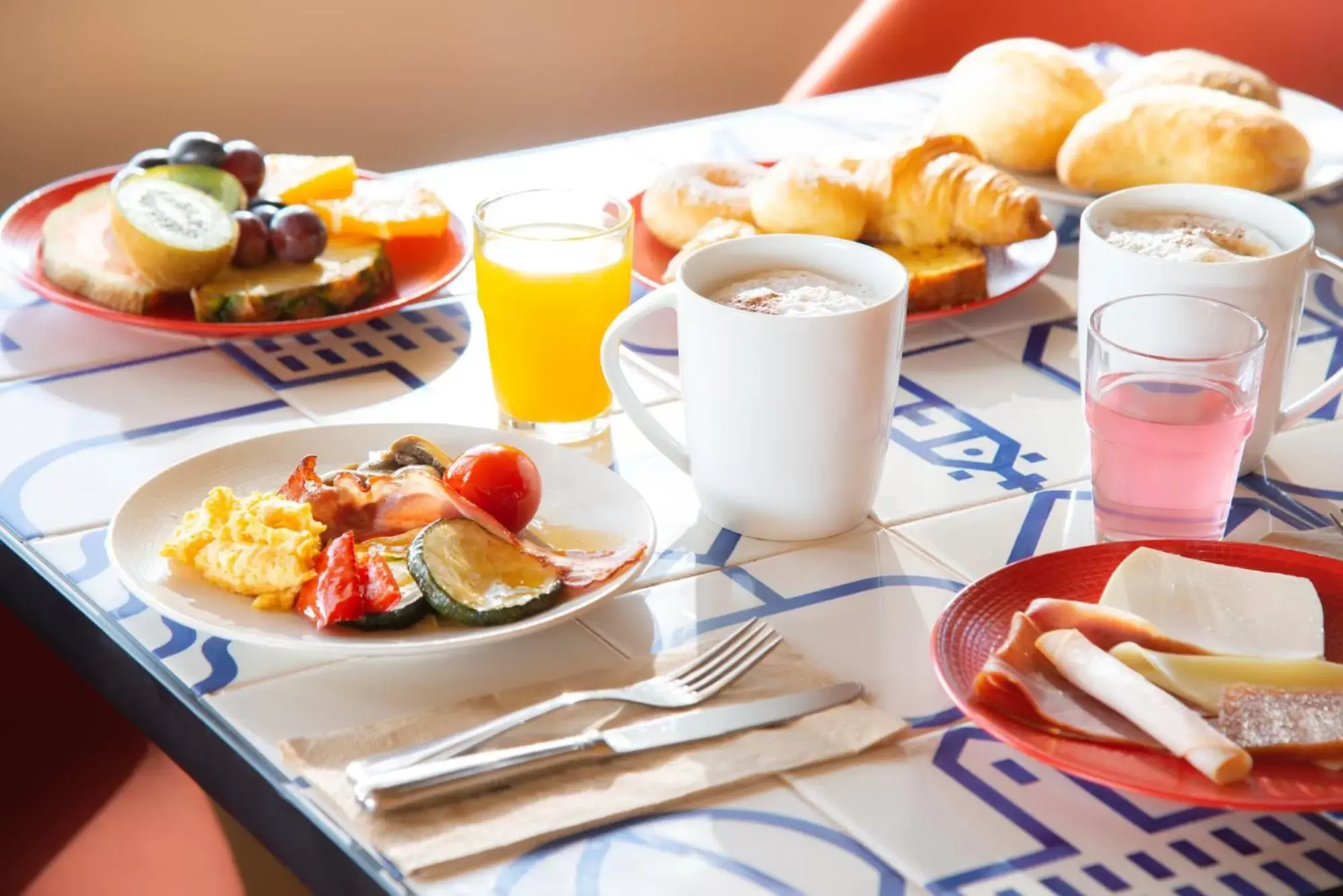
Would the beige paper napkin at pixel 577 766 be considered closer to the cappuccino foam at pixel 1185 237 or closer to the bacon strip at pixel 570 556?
the bacon strip at pixel 570 556

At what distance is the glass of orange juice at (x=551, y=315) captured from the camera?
3.63 feet

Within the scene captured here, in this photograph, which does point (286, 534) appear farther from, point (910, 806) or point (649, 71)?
point (649, 71)

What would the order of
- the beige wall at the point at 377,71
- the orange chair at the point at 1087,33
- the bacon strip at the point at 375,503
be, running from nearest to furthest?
the bacon strip at the point at 375,503 < the orange chair at the point at 1087,33 < the beige wall at the point at 377,71

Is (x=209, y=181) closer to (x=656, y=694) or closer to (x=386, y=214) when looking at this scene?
(x=386, y=214)

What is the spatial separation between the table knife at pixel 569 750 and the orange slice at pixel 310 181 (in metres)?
0.81

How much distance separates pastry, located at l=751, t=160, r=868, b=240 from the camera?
4.28 ft

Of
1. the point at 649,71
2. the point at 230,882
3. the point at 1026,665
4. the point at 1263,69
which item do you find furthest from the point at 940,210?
the point at 649,71

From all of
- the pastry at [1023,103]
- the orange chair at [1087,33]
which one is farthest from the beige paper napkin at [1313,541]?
the orange chair at [1087,33]

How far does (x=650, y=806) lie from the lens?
0.71 meters

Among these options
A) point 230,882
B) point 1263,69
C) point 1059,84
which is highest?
point 1059,84

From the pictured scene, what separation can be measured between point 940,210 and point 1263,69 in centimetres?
120

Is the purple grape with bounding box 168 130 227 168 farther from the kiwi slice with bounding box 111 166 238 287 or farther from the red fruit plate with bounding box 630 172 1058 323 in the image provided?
the red fruit plate with bounding box 630 172 1058 323

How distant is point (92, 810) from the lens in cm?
115

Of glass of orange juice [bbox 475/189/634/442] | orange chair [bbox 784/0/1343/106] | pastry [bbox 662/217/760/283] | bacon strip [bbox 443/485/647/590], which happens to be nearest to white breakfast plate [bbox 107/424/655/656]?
bacon strip [bbox 443/485/647/590]
